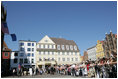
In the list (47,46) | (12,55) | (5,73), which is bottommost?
(5,73)

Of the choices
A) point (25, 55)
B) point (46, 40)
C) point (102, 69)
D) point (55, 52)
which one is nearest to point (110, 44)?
point (55, 52)

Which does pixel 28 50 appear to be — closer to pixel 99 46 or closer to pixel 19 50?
pixel 19 50

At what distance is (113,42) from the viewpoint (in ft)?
153

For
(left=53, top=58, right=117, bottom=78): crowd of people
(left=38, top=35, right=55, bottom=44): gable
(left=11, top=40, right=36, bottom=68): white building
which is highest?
(left=38, top=35, right=55, bottom=44): gable

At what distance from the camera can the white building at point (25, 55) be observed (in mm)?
46422

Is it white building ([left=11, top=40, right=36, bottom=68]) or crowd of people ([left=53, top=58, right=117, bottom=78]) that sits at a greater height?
white building ([left=11, top=40, right=36, bottom=68])

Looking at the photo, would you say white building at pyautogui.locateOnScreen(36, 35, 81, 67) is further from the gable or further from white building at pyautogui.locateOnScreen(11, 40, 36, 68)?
white building at pyautogui.locateOnScreen(11, 40, 36, 68)

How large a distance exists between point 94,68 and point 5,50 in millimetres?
36744

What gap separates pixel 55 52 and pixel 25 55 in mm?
11513

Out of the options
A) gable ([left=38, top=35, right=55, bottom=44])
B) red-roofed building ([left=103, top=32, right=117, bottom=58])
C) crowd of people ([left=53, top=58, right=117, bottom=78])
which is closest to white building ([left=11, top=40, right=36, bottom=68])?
gable ([left=38, top=35, right=55, bottom=44])

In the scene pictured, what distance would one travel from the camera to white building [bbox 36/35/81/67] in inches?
1909

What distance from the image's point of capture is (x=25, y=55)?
158 ft

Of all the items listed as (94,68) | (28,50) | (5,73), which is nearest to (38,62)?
(28,50)

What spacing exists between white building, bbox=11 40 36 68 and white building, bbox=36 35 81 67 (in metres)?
1.97
